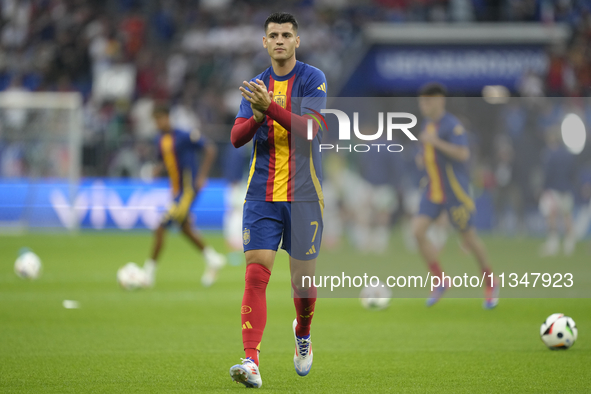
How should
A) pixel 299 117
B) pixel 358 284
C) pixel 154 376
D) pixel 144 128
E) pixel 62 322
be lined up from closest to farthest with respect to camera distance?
pixel 299 117, pixel 154 376, pixel 62 322, pixel 358 284, pixel 144 128

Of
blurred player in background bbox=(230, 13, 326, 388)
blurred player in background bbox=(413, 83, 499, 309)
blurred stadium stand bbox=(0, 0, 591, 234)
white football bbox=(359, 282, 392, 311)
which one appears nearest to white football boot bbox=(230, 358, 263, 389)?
blurred player in background bbox=(230, 13, 326, 388)

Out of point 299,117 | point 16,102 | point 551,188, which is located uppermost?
point 16,102

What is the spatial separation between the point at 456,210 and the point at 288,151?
448cm

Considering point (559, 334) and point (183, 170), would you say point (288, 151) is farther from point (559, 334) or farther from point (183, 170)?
point (183, 170)

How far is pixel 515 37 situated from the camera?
2253 cm

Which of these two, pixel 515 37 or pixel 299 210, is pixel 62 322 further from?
pixel 515 37

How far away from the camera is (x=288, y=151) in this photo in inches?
221

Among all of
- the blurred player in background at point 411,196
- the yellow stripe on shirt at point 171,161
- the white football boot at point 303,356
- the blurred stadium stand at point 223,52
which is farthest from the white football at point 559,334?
the blurred stadium stand at point 223,52

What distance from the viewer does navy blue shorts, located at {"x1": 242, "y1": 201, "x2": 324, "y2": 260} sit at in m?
5.51

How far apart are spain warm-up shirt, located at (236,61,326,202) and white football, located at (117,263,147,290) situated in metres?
6.02

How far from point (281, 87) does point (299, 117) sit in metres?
0.43

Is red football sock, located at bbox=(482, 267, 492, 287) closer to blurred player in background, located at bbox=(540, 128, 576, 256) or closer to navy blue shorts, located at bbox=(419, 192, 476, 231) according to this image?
navy blue shorts, located at bbox=(419, 192, 476, 231)

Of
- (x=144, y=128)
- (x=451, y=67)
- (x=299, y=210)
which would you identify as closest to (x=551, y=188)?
(x=451, y=67)

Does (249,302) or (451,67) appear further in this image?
(451,67)
